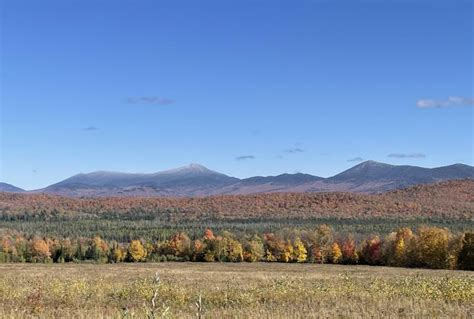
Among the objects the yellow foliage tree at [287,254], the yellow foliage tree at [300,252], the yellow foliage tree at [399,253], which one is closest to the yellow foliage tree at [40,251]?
the yellow foliage tree at [287,254]

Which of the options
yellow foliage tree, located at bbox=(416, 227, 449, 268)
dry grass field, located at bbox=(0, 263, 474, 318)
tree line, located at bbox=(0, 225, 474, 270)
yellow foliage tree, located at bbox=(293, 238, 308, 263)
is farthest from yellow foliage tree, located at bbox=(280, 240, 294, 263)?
dry grass field, located at bbox=(0, 263, 474, 318)

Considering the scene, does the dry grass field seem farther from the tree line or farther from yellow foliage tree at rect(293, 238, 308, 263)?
yellow foliage tree at rect(293, 238, 308, 263)

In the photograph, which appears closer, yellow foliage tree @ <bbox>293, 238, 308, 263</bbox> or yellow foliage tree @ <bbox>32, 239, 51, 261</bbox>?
yellow foliage tree @ <bbox>32, 239, 51, 261</bbox>

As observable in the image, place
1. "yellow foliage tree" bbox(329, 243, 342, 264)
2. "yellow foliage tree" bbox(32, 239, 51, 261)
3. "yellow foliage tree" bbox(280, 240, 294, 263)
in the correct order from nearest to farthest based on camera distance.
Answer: "yellow foliage tree" bbox(32, 239, 51, 261), "yellow foliage tree" bbox(329, 243, 342, 264), "yellow foliage tree" bbox(280, 240, 294, 263)

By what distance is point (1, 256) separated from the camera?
322 ft

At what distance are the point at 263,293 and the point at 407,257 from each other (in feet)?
245

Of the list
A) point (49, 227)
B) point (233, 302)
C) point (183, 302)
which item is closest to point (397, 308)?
point (233, 302)

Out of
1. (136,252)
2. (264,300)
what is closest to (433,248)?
→ (136,252)

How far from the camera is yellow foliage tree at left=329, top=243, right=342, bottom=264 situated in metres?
105

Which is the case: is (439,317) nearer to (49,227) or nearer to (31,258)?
(31,258)

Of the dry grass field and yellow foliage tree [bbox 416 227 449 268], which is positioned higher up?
the dry grass field

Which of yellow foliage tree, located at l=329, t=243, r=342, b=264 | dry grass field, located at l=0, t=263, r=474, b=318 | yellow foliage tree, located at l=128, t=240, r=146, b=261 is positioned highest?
dry grass field, located at l=0, t=263, r=474, b=318

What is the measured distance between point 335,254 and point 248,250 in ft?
50.6

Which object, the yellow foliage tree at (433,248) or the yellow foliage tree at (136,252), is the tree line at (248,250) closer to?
the yellow foliage tree at (136,252)
